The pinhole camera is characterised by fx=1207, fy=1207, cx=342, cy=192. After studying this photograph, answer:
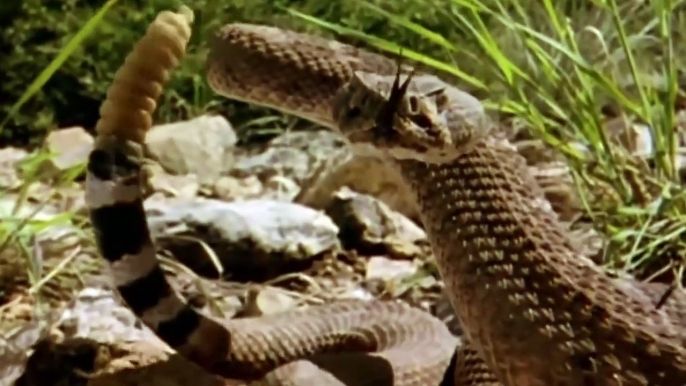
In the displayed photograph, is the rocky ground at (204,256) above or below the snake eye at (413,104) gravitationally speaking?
below

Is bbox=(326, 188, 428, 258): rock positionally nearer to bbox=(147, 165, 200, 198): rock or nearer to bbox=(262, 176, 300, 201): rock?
bbox=(262, 176, 300, 201): rock

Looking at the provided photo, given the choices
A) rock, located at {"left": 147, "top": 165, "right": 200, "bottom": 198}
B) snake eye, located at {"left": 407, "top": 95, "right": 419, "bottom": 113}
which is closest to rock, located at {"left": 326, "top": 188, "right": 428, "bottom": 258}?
rock, located at {"left": 147, "top": 165, "right": 200, "bottom": 198}

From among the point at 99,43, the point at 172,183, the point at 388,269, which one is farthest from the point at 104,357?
the point at 99,43

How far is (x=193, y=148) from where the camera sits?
4.18 meters

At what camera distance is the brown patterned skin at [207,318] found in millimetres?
1731

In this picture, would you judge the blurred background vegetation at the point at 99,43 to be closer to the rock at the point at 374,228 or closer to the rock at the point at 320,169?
the rock at the point at 320,169

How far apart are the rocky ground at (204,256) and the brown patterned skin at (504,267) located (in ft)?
1.84

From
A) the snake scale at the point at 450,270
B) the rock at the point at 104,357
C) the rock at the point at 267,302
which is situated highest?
the snake scale at the point at 450,270

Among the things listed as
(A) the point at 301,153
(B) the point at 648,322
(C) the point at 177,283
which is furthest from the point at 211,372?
(A) the point at 301,153

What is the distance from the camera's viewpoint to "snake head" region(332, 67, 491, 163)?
6.40ft

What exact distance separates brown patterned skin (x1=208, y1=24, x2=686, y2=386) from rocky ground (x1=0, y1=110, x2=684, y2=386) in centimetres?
56

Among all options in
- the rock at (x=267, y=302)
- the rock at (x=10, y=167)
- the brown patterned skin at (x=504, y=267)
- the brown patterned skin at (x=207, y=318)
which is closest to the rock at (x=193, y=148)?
the rock at (x=10, y=167)

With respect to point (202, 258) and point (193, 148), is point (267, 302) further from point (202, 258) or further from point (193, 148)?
point (193, 148)

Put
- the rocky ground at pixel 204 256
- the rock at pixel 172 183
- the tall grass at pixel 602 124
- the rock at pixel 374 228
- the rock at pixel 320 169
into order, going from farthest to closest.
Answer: the rock at pixel 172 183 → the rock at pixel 320 169 → the rock at pixel 374 228 → the tall grass at pixel 602 124 → the rocky ground at pixel 204 256
